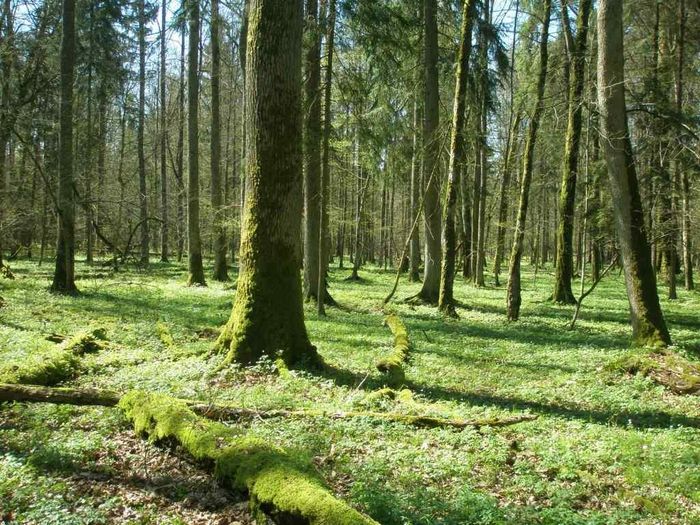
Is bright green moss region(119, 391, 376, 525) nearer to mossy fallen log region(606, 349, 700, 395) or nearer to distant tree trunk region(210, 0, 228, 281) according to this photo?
mossy fallen log region(606, 349, 700, 395)

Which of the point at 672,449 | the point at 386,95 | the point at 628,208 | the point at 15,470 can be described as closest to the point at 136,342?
the point at 15,470

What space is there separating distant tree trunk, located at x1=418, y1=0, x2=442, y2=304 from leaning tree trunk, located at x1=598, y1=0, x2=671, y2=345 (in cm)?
611

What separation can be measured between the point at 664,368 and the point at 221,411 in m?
6.33

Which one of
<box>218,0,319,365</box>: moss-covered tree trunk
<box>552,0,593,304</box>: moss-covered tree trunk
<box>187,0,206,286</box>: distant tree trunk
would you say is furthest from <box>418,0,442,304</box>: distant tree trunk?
<box>187,0,206,286</box>: distant tree trunk

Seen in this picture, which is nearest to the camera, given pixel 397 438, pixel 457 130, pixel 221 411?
pixel 397 438

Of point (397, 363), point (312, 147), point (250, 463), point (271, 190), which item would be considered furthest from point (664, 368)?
point (312, 147)

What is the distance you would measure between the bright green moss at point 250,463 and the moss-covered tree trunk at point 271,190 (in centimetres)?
225

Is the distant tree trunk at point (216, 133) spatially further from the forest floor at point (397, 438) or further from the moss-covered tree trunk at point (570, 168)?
the moss-covered tree trunk at point (570, 168)

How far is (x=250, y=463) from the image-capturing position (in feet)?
12.6

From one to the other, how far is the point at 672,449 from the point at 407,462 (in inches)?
105

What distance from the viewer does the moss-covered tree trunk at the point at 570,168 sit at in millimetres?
14352

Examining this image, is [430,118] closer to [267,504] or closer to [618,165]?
[618,165]

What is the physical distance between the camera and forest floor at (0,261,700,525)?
12.4 feet

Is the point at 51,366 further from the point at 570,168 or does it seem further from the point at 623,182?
the point at 570,168
